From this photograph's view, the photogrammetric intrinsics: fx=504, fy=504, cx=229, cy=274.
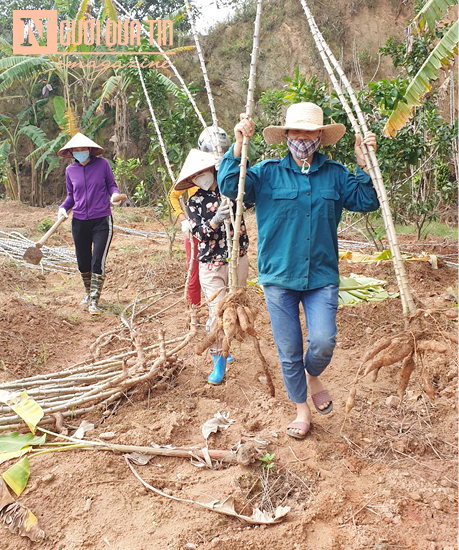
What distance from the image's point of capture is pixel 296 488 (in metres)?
2.16

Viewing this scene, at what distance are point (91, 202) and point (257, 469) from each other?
10.7ft

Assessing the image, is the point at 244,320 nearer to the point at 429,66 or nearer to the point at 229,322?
the point at 229,322

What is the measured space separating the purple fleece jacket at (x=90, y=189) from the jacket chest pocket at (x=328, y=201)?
2.86 m

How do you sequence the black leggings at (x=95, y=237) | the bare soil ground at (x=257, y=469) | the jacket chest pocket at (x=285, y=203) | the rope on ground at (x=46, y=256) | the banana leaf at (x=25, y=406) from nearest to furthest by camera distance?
1. the bare soil ground at (x=257, y=469)
2. the jacket chest pocket at (x=285, y=203)
3. the banana leaf at (x=25, y=406)
4. the black leggings at (x=95, y=237)
5. the rope on ground at (x=46, y=256)

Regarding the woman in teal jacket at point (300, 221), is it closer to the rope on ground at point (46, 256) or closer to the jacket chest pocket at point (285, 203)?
the jacket chest pocket at point (285, 203)

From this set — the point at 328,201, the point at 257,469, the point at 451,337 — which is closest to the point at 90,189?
the point at 328,201

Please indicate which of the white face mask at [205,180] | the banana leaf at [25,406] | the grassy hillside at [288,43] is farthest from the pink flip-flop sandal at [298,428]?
the grassy hillside at [288,43]

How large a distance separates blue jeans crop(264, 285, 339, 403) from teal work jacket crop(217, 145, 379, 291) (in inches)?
2.7

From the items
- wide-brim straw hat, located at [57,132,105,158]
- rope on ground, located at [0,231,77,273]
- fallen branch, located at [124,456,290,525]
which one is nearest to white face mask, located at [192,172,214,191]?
wide-brim straw hat, located at [57,132,105,158]

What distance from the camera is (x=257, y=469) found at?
7.41 feet

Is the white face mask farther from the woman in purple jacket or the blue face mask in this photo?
the blue face mask

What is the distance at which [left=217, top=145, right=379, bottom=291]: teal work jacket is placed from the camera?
Result: 2365mm

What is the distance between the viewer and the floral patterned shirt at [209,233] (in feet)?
10.5

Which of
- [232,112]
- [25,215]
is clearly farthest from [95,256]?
[232,112]
